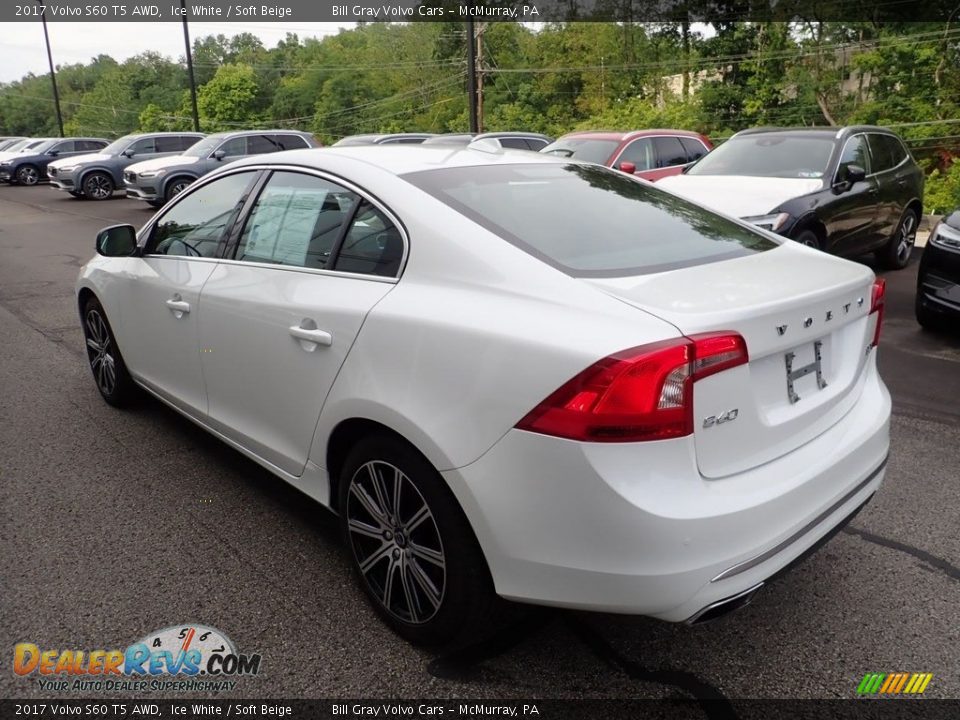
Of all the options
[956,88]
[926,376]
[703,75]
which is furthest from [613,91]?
[926,376]

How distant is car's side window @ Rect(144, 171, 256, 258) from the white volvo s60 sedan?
0.12 m

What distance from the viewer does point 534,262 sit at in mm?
2273

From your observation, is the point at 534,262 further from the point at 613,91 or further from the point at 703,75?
the point at 613,91

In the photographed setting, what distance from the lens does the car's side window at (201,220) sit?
3.45 m

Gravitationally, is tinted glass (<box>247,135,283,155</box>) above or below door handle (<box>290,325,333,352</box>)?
above

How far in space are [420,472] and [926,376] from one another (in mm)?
4436

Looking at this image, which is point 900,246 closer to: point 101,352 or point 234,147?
point 101,352

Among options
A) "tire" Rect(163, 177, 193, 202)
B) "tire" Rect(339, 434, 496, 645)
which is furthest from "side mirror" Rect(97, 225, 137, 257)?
"tire" Rect(163, 177, 193, 202)

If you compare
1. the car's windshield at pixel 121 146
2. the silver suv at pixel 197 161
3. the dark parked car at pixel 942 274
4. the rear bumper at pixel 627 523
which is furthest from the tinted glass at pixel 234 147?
the rear bumper at pixel 627 523

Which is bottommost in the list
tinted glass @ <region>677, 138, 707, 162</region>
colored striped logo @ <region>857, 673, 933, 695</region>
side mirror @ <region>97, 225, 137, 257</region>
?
colored striped logo @ <region>857, 673, 933, 695</region>

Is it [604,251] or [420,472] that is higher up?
[604,251]

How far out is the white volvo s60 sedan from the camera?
192cm

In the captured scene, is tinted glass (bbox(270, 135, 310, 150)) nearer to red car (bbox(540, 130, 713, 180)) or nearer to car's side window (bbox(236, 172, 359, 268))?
red car (bbox(540, 130, 713, 180))

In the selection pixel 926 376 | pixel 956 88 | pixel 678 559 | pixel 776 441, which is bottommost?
pixel 926 376
